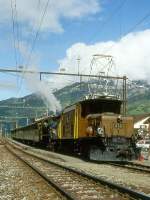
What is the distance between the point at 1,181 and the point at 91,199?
215 inches

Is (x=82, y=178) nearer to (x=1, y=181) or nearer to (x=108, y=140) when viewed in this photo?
(x=1, y=181)

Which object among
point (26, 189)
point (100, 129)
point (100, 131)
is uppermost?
point (100, 129)

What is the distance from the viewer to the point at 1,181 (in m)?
15.2

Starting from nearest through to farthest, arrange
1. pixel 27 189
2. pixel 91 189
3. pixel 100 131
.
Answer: pixel 91 189 → pixel 27 189 → pixel 100 131

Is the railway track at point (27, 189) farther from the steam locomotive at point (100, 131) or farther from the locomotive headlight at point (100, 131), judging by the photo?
the steam locomotive at point (100, 131)

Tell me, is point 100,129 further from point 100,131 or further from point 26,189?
point 26,189

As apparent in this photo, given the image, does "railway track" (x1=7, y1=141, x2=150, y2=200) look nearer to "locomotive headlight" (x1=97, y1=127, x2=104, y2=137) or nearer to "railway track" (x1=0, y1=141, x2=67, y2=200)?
"railway track" (x1=0, y1=141, x2=67, y2=200)

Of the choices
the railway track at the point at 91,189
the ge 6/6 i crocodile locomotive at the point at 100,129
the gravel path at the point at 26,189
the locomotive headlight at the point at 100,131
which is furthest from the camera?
the ge 6/6 i crocodile locomotive at the point at 100,129

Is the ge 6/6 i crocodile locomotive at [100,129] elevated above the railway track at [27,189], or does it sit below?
above

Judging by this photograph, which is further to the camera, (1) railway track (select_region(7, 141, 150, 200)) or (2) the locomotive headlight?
(2) the locomotive headlight

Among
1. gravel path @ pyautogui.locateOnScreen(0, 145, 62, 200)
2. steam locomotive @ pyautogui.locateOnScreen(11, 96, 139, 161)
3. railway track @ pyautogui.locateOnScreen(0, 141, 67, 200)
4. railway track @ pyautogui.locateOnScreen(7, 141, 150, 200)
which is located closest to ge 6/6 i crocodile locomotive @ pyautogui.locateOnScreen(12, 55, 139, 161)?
steam locomotive @ pyautogui.locateOnScreen(11, 96, 139, 161)

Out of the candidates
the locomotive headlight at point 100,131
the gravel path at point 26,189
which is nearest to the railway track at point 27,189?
the gravel path at point 26,189

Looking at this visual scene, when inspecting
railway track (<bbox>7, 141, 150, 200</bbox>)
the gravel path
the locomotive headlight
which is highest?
the locomotive headlight

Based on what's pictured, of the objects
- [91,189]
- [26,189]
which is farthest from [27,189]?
[91,189]
